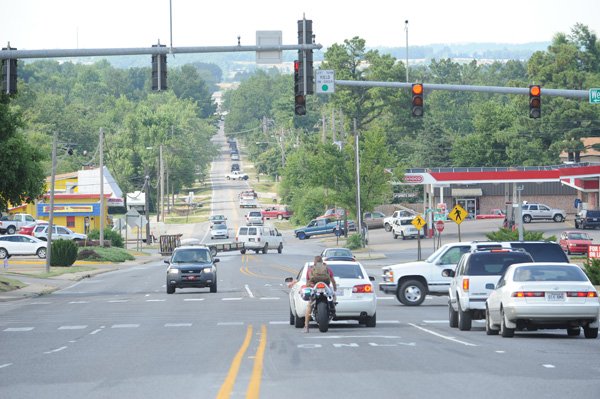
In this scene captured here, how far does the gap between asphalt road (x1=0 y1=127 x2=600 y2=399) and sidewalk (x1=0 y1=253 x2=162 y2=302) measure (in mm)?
8040

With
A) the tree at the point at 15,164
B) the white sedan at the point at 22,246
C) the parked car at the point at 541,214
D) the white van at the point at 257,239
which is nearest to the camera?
the tree at the point at 15,164

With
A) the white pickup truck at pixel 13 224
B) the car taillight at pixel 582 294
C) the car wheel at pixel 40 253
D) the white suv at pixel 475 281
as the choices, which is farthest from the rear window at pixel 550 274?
the white pickup truck at pixel 13 224

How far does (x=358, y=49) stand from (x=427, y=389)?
12991 cm

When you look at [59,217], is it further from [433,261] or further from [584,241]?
[433,261]

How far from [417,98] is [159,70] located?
844 cm

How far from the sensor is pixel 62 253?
6875 centimetres

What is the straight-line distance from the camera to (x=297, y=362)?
18.8m

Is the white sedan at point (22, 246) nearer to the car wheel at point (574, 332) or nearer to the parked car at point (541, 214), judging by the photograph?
the parked car at point (541, 214)

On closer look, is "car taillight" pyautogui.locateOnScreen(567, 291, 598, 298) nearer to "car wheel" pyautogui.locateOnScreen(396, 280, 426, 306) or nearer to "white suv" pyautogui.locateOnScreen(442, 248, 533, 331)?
"white suv" pyautogui.locateOnScreen(442, 248, 533, 331)

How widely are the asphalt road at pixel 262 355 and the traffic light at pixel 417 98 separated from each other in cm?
576

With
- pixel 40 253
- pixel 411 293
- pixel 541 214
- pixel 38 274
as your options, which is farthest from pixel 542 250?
pixel 541 214

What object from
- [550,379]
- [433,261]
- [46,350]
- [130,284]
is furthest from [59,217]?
[550,379]

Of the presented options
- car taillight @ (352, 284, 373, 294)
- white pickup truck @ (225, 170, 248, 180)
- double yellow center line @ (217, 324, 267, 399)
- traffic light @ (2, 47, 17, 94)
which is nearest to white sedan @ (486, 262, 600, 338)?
car taillight @ (352, 284, 373, 294)

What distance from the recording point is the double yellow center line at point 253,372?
48.3ft
